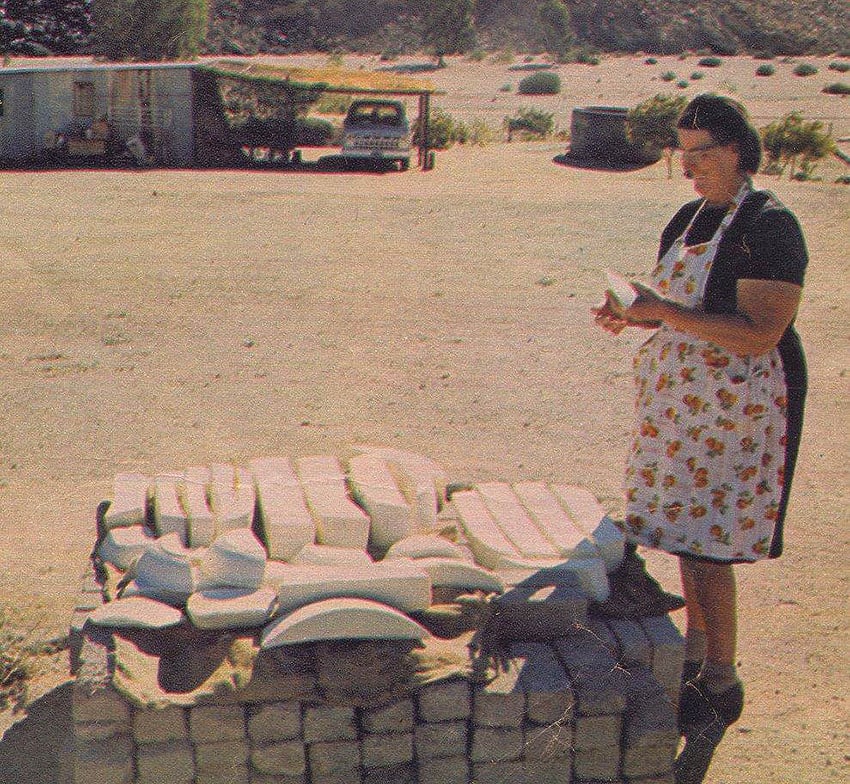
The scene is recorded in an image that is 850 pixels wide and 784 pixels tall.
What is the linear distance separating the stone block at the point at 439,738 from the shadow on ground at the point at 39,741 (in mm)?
1121

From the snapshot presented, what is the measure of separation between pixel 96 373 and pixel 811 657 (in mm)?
4838

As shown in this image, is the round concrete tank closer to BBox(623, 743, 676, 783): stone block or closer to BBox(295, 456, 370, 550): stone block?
BBox(295, 456, 370, 550): stone block

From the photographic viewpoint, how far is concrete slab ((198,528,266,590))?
3.46 metres

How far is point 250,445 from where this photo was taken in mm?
6430

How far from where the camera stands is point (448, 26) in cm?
6700

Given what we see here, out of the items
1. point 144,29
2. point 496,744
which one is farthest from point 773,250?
point 144,29

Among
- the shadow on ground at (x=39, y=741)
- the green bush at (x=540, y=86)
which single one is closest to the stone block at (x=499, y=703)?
the shadow on ground at (x=39, y=741)

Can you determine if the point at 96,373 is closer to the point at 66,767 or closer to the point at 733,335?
the point at 66,767

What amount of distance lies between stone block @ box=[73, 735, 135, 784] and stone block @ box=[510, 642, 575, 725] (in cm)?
103

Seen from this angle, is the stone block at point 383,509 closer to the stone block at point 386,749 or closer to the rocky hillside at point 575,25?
the stone block at point 386,749

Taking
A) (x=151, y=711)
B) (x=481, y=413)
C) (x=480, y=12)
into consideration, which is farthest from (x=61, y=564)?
(x=480, y=12)

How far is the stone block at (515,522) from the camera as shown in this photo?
3.82 meters

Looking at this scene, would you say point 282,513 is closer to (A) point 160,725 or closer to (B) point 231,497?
(B) point 231,497

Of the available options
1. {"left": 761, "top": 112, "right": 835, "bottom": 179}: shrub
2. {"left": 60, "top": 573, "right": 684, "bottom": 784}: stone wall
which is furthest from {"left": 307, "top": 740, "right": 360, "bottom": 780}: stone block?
{"left": 761, "top": 112, "right": 835, "bottom": 179}: shrub
